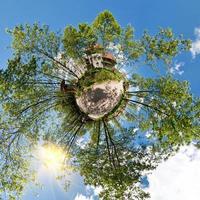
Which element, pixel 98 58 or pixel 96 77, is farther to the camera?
pixel 98 58

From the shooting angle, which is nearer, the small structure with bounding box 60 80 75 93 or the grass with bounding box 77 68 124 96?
the grass with bounding box 77 68 124 96

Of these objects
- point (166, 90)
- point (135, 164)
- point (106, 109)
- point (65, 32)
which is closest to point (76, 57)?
point (65, 32)

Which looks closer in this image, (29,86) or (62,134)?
(29,86)

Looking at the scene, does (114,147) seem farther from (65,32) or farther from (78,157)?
(65,32)

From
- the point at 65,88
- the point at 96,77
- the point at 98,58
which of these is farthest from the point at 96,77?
the point at 65,88

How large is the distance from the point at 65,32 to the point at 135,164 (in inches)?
317

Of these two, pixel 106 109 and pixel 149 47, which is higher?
pixel 149 47

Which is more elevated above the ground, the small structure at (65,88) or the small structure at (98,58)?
the small structure at (98,58)

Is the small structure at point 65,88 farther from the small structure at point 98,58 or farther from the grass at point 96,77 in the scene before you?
the small structure at point 98,58

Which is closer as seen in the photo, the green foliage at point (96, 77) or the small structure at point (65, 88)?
the green foliage at point (96, 77)

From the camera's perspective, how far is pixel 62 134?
26906mm

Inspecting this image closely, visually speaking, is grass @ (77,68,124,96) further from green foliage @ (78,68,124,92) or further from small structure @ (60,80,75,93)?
small structure @ (60,80,75,93)

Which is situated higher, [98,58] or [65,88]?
[98,58]

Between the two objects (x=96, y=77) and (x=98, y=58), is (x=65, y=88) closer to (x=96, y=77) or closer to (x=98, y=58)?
(x=96, y=77)
